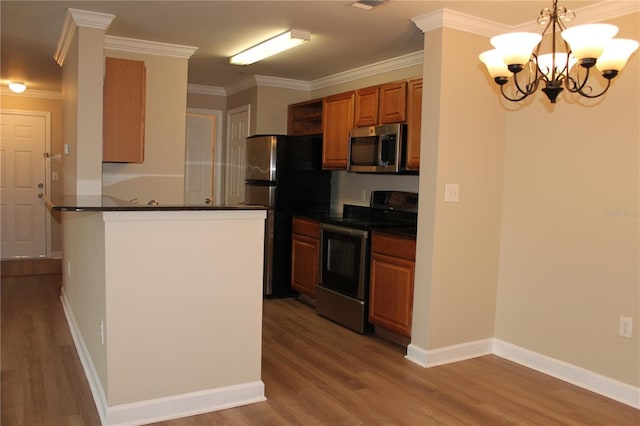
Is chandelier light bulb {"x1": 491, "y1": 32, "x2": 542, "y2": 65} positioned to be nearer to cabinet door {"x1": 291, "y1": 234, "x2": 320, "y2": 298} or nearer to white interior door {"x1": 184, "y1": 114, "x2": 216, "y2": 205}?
cabinet door {"x1": 291, "y1": 234, "x2": 320, "y2": 298}

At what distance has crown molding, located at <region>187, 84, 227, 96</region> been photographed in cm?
653

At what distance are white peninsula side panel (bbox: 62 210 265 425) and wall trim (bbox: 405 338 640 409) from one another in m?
1.26

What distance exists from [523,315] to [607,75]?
1959 mm

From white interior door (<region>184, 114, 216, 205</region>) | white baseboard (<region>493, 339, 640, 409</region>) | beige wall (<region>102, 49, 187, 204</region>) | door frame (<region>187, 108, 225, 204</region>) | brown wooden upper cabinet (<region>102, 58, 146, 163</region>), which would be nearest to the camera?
white baseboard (<region>493, 339, 640, 409</region>)

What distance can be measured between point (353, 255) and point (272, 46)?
1.81 metres

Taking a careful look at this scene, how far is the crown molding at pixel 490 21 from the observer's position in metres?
3.09

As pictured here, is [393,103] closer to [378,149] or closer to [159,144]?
[378,149]

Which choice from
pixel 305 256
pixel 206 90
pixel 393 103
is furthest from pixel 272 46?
pixel 206 90

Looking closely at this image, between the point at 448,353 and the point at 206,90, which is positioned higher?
the point at 206,90

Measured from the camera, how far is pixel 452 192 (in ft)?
11.7

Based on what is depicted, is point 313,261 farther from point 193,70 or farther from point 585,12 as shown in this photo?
point 585,12

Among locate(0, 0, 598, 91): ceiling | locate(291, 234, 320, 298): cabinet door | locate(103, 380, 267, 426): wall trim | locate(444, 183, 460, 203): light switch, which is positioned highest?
locate(0, 0, 598, 91): ceiling

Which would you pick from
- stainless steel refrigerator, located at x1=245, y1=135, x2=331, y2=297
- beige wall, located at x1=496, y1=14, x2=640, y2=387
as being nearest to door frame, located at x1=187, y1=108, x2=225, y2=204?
stainless steel refrigerator, located at x1=245, y1=135, x2=331, y2=297

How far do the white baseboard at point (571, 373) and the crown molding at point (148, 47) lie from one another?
3.47 meters
